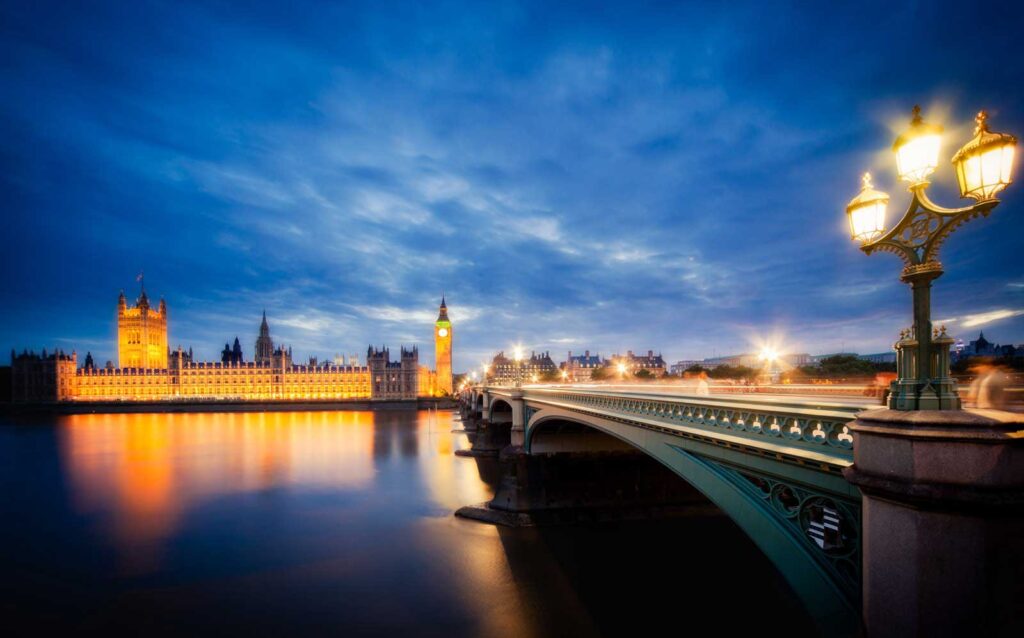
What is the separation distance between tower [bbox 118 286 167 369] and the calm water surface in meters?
141

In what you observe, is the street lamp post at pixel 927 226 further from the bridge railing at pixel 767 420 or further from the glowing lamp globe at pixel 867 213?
the bridge railing at pixel 767 420

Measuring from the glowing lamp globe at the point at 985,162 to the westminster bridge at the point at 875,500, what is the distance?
1.79m

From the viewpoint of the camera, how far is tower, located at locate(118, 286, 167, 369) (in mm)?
160500

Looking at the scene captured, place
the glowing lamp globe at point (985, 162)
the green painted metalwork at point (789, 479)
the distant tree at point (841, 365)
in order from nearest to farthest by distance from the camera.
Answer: the glowing lamp globe at point (985, 162) < the green painted metalwork at point (789, 479) < the distant tree at point (841, 365)

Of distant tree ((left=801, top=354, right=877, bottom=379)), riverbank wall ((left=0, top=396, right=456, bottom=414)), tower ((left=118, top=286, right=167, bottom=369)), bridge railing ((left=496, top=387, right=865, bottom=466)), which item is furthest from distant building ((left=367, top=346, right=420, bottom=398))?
bridge railing ((left=496, top=387, right=865, bottom=466))

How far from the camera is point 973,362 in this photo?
1377cm

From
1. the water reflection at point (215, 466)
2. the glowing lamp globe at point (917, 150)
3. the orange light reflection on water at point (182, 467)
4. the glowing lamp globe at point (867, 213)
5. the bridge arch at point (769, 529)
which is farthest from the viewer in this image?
the water reflection at point (215, 466)

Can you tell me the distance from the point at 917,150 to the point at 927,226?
2.17 feet

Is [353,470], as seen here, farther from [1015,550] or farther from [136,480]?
[1015,550]

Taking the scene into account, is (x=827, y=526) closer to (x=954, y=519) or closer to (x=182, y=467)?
(x=954, y=519)

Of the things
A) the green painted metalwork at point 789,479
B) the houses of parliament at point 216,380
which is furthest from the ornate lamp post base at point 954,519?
the houses of parliament at point 216,380

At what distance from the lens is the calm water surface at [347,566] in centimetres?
1761

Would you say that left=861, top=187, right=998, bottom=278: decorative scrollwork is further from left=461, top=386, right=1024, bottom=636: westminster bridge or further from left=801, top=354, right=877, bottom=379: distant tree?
left=801, top=354, right=877, bottom=379: distant tree

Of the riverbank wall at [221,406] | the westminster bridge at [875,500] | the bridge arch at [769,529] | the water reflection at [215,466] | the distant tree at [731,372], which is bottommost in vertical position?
the riverbank wall at [221,406]
